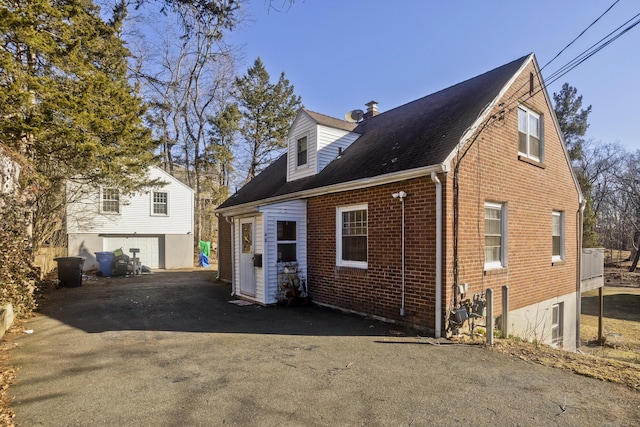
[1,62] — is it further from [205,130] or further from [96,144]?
[205,130]

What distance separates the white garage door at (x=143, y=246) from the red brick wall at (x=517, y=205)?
1953 cm

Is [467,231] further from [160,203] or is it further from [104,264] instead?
[160,203]

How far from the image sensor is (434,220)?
21.9 feet

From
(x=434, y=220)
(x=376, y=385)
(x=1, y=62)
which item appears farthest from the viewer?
(x=1, y=62)

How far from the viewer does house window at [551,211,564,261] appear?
10.5m

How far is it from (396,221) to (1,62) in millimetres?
9645

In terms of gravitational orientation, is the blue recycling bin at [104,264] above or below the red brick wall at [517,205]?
below

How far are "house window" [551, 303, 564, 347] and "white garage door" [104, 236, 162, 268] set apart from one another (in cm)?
2031

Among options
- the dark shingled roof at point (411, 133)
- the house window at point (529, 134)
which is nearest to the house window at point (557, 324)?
the house window at point (529, 134)

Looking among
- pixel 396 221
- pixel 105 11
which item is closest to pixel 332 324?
pixel 396 221

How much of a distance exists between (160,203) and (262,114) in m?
12.2

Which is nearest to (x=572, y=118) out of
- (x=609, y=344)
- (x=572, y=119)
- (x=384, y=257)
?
(x=572, y=119)

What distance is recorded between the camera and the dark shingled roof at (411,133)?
7.49 meters

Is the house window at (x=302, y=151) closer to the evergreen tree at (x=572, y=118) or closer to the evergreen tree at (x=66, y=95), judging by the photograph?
the evergreen tree at (x=66, y=95)
